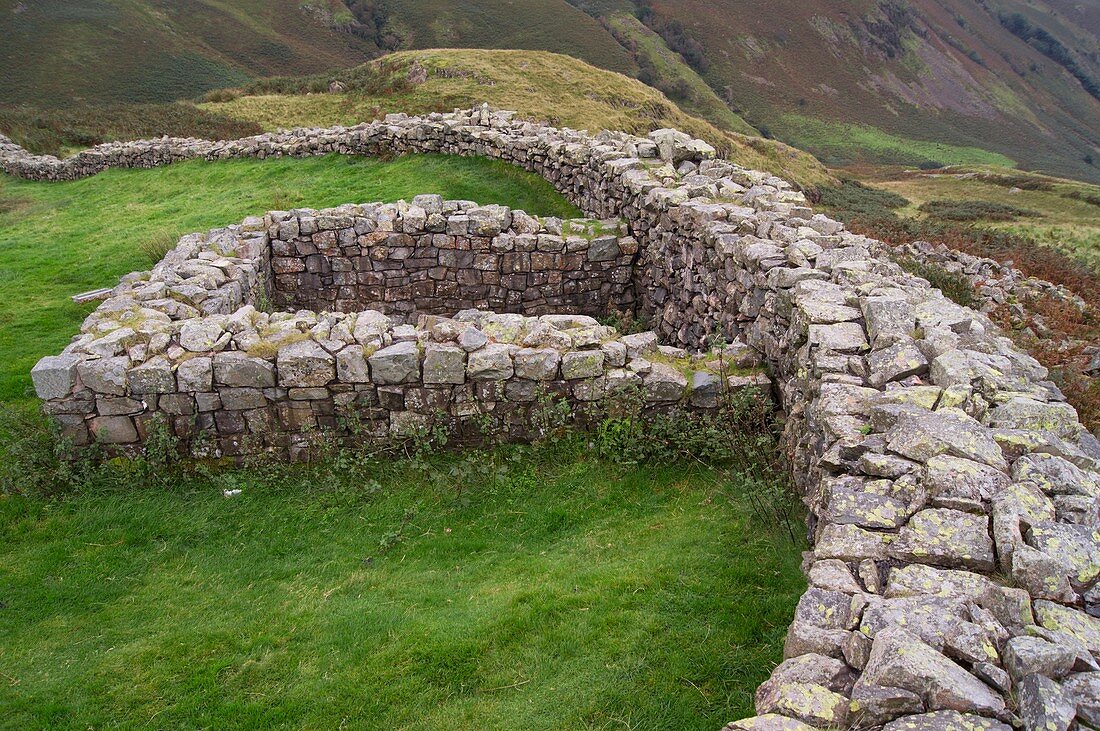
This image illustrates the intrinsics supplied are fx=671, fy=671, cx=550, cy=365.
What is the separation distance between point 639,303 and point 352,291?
623 centimetres

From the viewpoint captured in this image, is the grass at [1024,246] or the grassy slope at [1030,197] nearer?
the grass at [1024,246]

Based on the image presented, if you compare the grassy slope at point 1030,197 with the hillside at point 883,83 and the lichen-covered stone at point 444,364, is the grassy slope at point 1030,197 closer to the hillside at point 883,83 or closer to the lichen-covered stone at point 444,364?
the hillside at point 883,83

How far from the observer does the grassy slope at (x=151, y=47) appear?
6938 cm

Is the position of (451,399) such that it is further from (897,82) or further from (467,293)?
(897,82)

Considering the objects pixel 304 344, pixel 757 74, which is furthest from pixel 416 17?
pixel 304 344

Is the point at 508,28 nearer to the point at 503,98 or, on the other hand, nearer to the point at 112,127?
the point at 112,127

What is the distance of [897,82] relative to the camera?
366ft

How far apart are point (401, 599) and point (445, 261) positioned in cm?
897

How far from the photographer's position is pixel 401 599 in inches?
255

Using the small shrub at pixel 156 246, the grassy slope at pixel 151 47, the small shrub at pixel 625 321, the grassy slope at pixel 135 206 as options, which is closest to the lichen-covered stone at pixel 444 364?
the small shrub at pixel 625 321

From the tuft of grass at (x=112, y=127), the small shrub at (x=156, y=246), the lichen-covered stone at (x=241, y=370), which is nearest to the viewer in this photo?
the lichen-covered stone at (x=241, y=370)

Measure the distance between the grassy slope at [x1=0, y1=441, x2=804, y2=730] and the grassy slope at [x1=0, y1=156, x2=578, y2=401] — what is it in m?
5.05

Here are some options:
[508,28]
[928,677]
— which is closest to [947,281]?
[928,677]

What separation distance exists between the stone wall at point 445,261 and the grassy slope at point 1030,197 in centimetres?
2234
